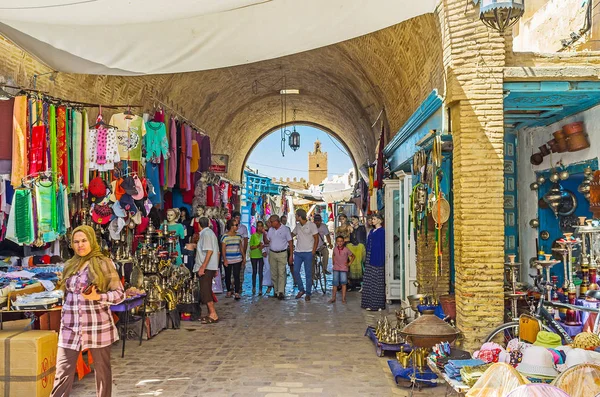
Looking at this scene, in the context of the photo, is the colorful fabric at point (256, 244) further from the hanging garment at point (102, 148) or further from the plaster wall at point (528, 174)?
the plaster wall at point (528, 174)

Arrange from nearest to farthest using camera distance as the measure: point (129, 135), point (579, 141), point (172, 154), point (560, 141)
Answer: point (579, 141) < point (560, 141) < point (129, 135) < point (172, 154)

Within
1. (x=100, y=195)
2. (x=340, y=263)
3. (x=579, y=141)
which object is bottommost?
(x=340, y=263)

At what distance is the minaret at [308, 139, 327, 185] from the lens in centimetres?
5372

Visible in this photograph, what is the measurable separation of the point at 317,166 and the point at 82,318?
163ft

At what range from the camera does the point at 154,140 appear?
9.38m

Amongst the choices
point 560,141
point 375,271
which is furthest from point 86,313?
point 560,141

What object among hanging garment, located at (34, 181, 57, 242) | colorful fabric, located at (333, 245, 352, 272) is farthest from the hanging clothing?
colorful fabric, located at (333, 245, 352, 272)

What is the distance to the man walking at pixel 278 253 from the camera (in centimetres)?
1182

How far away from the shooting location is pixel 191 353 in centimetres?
709

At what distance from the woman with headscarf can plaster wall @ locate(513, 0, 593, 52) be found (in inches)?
153

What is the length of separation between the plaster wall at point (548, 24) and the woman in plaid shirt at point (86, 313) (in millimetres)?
6963

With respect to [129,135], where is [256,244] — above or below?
below

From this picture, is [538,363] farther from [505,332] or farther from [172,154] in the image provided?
[172,154]

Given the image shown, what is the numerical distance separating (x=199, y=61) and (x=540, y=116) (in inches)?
205
